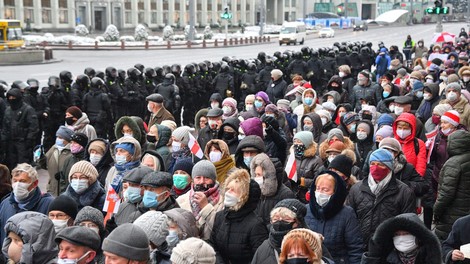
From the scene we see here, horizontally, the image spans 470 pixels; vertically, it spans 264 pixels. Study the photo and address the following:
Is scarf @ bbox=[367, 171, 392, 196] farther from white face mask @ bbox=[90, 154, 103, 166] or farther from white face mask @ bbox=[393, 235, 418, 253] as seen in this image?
white face mask @ bbox=[90, 154, 103, 166]

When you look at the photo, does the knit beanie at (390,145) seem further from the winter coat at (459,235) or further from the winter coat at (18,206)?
the winter coat at (18,206)

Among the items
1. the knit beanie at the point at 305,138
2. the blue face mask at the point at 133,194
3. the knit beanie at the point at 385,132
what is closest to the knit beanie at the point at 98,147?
the blue face mask at the point at 133,194

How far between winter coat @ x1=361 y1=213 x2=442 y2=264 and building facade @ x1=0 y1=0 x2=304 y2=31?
69.4 m

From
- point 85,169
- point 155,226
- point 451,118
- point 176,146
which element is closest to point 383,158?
point 155,226

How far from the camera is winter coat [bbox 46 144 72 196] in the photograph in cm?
933

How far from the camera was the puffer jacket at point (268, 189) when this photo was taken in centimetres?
691

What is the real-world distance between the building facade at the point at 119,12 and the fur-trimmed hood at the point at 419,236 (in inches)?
2735

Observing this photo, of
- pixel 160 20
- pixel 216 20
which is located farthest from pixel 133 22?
pixel 216 20

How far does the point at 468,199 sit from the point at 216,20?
96.7 meters

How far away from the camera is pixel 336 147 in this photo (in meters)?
8.41

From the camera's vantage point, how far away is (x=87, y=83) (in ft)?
50.7

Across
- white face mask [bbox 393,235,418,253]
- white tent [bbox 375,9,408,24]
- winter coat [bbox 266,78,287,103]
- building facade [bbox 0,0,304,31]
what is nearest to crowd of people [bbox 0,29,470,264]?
white face mask [bbox 393,235,418,253]

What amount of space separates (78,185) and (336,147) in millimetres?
2925

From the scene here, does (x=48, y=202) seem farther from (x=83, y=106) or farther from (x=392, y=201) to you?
(x=83, y=106)
